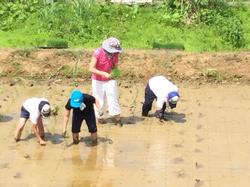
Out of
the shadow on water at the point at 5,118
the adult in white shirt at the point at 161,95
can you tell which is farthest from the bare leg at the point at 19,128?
the adult in white shirt at the point at 161,95

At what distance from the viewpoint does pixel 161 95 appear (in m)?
→ 11.8

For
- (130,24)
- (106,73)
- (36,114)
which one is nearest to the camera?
(36,114)

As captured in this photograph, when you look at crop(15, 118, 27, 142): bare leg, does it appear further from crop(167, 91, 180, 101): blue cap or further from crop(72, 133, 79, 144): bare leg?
crop(167, 91, 180, 101): blue cap

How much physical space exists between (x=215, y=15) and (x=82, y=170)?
687cm

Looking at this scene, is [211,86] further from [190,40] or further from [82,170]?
[82,170]

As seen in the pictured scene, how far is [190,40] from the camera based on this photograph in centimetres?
1541

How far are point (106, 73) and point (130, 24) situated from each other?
4.68m

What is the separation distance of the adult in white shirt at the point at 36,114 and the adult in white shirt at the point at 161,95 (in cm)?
196

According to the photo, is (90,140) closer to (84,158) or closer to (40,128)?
(84,158)

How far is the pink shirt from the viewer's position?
11529mm

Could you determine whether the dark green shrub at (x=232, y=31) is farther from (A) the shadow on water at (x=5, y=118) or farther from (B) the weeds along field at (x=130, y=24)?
(A) the shadow on water at (x=5, y=118)

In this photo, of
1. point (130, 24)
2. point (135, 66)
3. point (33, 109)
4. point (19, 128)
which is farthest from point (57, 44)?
point (33, 109)

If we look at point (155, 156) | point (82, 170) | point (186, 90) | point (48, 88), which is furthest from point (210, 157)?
point (48, 88)

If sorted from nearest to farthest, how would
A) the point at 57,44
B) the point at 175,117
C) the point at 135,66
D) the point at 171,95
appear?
the point at 171,95 < the point at 175,117 < the point at 135,66 < the point at 57,44
